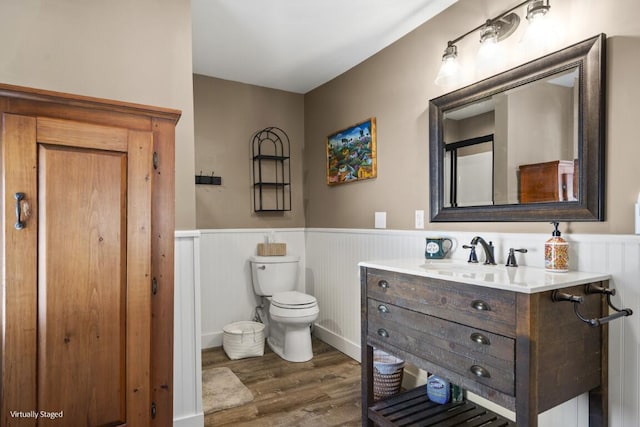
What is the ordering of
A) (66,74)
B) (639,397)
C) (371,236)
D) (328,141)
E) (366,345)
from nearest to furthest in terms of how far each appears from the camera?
(639,397)
(66,74)
(366,345)
(371,236)
(328,141)

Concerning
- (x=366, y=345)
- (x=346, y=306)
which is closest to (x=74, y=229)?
(x=366, y=345)

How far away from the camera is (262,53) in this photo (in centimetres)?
274

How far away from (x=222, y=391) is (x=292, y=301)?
2.45 ft

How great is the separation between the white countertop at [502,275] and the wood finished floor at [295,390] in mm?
908

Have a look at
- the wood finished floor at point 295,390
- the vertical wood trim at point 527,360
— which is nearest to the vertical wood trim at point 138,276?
the wood finished floor at point 295,390

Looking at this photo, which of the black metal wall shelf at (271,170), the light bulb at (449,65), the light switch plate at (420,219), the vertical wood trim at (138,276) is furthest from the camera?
the black metal wall shelf at (271,170)

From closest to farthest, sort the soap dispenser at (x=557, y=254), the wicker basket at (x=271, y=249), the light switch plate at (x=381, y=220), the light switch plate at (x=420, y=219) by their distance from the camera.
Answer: the soap dispenser at (x=557, y=254), the light switch plate at (x=420, y=219), the light switch plate at (x=381, y=220), the wicker basket at (x=271, y=249)

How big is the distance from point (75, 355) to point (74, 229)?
37 centimetres

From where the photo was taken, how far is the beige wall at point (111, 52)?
1589 mm

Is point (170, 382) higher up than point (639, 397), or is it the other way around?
point (170, 382)

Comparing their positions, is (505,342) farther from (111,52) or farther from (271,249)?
(271,249)

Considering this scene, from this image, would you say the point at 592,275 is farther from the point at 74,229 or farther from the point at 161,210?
the point at 74,229

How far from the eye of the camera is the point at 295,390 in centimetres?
237

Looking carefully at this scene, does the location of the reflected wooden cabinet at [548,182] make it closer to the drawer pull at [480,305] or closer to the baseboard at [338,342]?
the drawer pull at [480,305]
